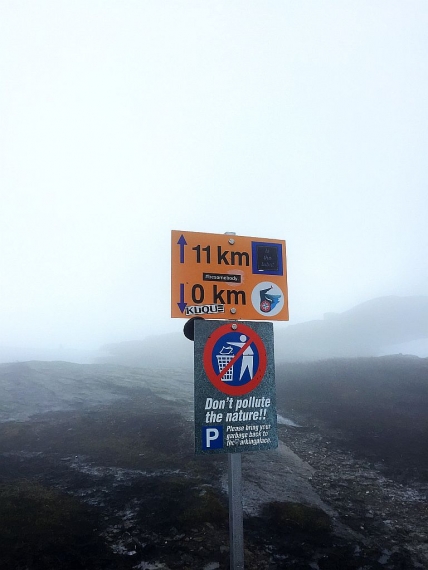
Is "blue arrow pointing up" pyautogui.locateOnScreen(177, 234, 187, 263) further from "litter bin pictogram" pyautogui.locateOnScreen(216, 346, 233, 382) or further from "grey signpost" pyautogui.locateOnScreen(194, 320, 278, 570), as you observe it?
"litter bin pictogram" pyautogui.locateOnScreen(216, 346, 233, 382)

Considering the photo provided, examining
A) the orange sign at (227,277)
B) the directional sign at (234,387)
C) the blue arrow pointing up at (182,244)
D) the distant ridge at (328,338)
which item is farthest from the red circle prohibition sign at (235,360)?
the distant ridge at (328,338)

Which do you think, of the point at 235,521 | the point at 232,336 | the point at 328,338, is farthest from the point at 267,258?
the point at 328,338

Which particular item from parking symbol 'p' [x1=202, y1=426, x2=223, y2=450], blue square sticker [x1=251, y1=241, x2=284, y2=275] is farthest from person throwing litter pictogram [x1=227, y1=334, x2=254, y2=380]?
blue square sticker [x1=251, y1=241, x2=284, y2=275]

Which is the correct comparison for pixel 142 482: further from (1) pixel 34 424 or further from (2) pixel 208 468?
(1) pixel 34 424

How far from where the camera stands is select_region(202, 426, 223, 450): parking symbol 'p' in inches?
163

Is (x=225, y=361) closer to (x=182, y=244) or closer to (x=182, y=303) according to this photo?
(x=182, y=303)

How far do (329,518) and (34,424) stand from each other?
16.2 meters

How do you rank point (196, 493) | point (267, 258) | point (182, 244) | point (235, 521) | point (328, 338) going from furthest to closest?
point (328, 338)
point (196, 493)
point (267, 258)
point (182, 244)
point (235, 521)

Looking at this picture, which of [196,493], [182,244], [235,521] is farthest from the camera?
[196,493]

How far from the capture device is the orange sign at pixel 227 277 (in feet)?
14.3

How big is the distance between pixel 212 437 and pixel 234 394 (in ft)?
1.79

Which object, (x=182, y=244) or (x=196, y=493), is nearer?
(x=182, y=244)

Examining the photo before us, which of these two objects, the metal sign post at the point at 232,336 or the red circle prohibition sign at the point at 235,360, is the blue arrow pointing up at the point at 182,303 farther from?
the red circle prohibition sign at the point at 235,360

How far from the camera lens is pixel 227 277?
4.53 meters
